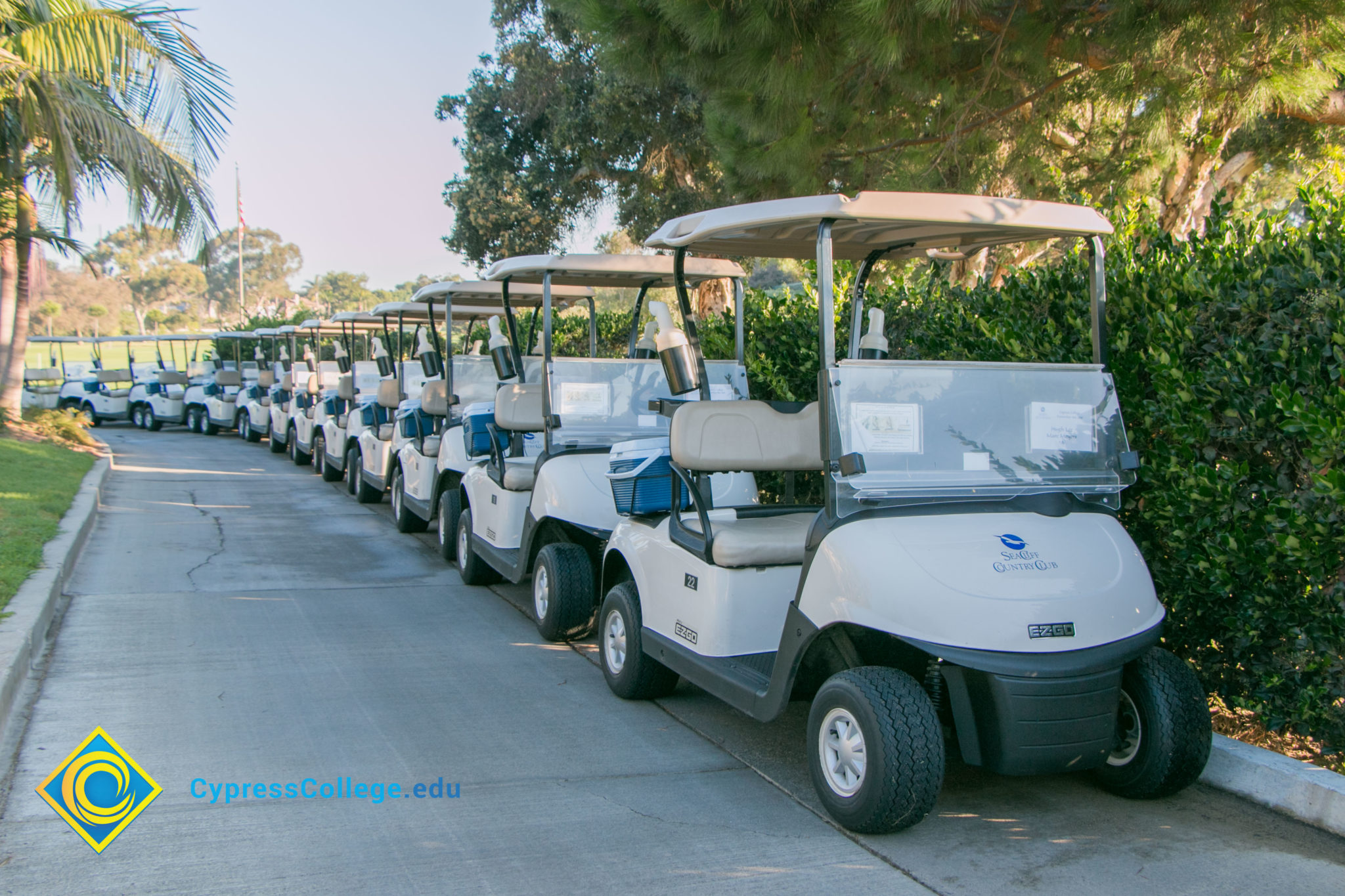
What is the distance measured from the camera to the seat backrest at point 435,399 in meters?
8.49

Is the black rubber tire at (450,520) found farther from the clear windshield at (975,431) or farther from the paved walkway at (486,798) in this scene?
the clear windshield at (975,431)

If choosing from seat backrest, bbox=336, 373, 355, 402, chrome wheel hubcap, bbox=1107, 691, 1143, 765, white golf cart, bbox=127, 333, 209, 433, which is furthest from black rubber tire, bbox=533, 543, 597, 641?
white golf cart, bbox=127, 333, 209, 433

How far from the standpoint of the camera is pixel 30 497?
8.86 m

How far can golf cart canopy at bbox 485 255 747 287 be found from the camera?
5.94m

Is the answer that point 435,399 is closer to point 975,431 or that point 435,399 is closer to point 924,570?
point 975,431

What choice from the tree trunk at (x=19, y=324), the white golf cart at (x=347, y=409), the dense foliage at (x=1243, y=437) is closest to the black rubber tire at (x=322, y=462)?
the white golf cart at (x=347, y=409)

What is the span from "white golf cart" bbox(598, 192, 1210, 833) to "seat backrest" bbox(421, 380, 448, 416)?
14.8 ft

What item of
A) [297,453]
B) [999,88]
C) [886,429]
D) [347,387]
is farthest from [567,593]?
[297,453]

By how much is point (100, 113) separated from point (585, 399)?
826cm

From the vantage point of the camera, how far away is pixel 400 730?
4184 millimetres

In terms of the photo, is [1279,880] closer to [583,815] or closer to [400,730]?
[583,815]

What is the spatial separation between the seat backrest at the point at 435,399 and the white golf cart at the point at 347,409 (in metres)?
2.41

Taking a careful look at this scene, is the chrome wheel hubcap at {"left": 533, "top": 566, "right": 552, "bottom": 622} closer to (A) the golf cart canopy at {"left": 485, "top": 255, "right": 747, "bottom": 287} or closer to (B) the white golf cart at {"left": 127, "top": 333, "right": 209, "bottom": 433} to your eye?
(A) the golf cart canopy at {"left": 485, "top": 255, "right": 747, "bottom": 287}

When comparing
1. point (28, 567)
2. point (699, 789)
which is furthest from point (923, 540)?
point (28, 567)
